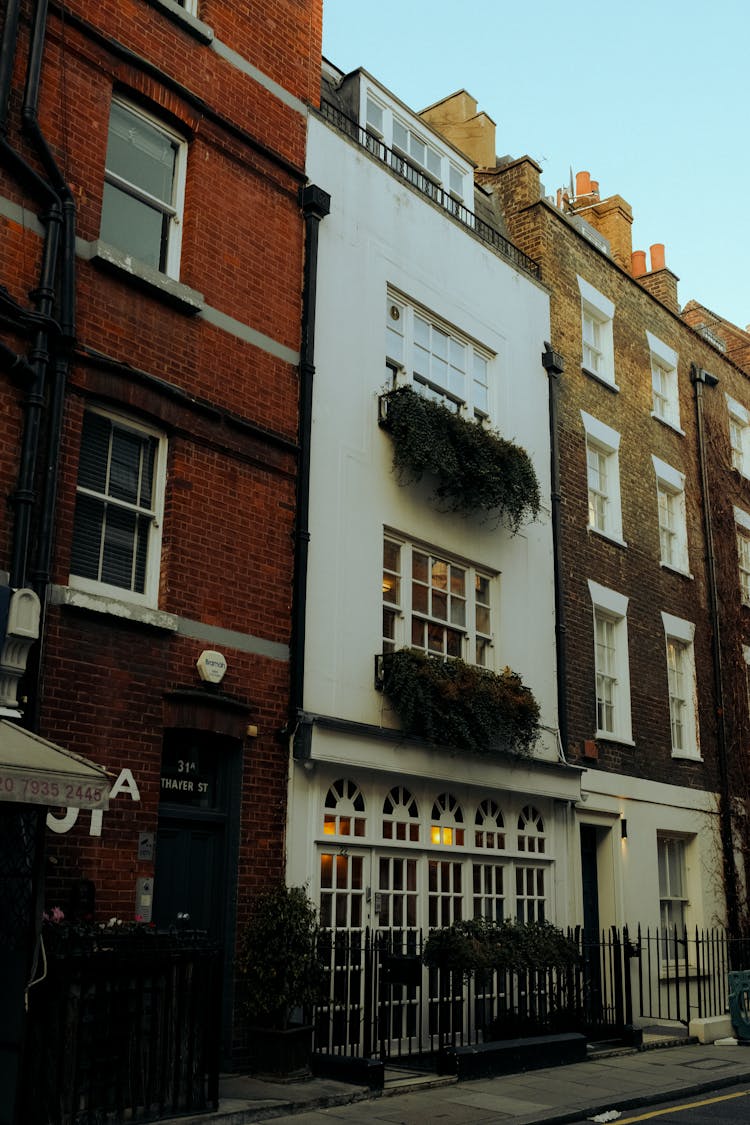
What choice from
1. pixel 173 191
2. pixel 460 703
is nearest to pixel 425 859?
pixel 460 703

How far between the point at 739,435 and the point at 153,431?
15.8 meters

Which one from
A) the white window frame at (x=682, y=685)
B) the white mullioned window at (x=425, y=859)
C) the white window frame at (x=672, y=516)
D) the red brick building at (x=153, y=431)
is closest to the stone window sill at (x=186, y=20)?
the red brick building at (x=153, y=431)

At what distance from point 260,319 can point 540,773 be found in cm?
669

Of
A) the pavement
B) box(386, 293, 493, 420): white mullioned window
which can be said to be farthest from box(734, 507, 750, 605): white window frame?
the pavement

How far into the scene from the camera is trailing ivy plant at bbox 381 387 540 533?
1275cm

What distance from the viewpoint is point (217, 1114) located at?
7.88 m

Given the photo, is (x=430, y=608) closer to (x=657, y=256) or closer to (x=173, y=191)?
(x=173, y=191)

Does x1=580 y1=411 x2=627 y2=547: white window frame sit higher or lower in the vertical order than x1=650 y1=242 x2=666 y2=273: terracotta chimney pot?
lower

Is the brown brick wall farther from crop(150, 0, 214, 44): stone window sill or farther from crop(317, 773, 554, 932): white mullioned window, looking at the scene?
crop(150, 0, 214, 44): stone window sill

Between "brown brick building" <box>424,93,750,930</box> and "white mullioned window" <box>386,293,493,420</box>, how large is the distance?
1.76 metres

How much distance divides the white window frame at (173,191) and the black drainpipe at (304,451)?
167 cm

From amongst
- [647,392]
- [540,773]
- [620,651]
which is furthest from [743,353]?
[540,773]

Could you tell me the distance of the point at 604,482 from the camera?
17.9m

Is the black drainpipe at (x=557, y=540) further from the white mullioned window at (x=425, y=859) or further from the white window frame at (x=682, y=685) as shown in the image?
the white window frame at (x=682, y=685)
